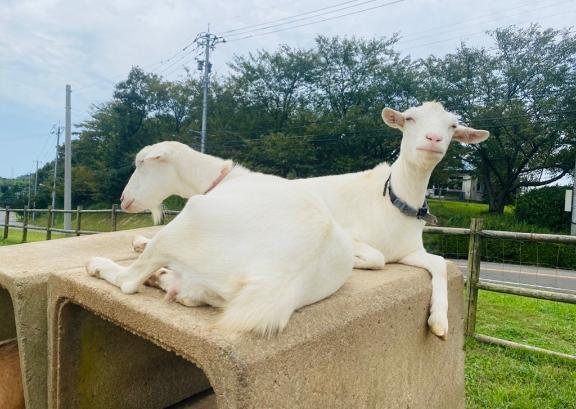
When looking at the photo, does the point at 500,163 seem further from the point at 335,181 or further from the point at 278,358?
the point at 278,358

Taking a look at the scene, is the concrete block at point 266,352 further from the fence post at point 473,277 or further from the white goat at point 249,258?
the fence post at point 473,277

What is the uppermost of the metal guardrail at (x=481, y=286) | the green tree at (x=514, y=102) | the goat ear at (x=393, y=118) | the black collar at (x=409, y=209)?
the green tree at (x=514, y=102)

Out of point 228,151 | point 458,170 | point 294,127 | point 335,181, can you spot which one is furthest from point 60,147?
point 335,181

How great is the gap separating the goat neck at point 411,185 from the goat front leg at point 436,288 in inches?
10.9

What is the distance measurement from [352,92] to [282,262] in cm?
2641

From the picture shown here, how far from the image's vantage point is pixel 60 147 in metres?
47.4

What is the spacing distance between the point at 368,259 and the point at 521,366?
79.5 inches

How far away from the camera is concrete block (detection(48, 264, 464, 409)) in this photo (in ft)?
3.68

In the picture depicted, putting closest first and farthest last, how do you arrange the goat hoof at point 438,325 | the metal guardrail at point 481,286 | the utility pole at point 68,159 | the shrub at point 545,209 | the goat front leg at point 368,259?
the goat hoof at point 438,325 < the goat front leg at point 368,259 < the metal guardrail at point 481,286 < the utility pole at point 68,159 < the shrub at point 545,209

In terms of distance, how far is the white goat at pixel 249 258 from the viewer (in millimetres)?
1232

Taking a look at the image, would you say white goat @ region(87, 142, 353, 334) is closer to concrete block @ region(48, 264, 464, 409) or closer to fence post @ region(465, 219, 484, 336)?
concrete block @ region(48, 264, 464, 409)

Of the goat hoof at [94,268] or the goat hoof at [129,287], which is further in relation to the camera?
the goat hoof at [94,268]

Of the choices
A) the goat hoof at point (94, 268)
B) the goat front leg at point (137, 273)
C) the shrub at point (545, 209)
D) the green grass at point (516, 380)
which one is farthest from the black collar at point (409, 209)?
the shrub at point (545, 209)

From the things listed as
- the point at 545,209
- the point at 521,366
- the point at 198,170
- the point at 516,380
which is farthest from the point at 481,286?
the point at 545,209
